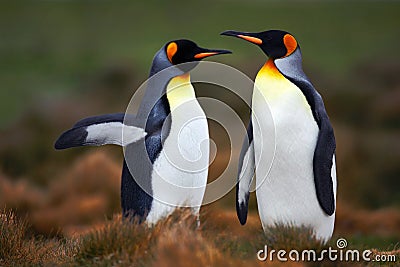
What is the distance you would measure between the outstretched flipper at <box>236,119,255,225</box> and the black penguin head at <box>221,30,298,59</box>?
1.84 ft

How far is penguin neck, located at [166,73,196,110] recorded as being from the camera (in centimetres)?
511

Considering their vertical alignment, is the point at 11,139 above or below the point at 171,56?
below

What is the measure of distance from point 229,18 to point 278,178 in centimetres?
4677

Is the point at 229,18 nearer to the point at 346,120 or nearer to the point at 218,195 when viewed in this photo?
the point at 346,120

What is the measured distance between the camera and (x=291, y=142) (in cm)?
493

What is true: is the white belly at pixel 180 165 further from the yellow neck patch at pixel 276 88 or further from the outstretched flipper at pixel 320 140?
the outstretched flipper at pixel 320 140

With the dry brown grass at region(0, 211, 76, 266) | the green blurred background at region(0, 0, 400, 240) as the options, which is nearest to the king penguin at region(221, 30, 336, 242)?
the dry brown grass at region(0, 211, 76, 266)

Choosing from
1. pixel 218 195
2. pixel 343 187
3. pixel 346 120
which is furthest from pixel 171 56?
pixel 346 120

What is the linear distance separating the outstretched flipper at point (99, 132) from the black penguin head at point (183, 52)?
0.56 meters

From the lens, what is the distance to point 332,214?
504cm

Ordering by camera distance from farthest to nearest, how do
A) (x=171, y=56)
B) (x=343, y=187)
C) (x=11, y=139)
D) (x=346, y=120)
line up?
(x=346, y=120) < (x=11, y=139) < (x=343, y=187) < (x=171, y=56)

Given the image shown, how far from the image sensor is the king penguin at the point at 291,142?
4.90 metres

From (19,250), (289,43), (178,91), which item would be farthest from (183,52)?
(19,250)

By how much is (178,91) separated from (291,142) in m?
0.88
